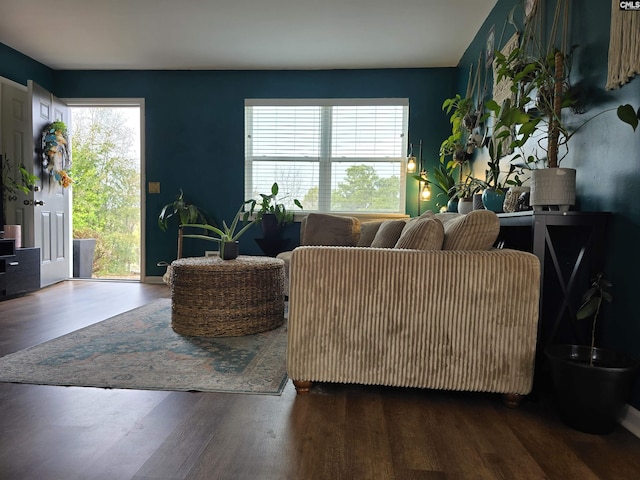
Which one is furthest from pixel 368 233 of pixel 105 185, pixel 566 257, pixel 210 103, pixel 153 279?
pixel 105 185

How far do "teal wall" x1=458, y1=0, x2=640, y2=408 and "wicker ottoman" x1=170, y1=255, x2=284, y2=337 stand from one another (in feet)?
5.91

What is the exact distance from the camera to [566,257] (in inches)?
77.5

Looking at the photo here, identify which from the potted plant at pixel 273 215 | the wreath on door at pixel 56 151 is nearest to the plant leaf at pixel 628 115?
the potted plant at pixel 273 215

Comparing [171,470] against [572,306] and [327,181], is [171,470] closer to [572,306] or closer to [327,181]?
[572,306]

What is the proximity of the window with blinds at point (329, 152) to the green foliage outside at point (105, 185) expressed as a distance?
138 inches

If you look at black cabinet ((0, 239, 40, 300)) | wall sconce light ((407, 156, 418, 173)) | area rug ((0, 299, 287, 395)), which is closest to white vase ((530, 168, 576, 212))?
area rug ((0, 299, 287, 395))

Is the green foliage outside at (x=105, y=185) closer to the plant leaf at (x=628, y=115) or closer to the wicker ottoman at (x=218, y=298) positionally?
the wicker ottoman at (x=218, y=298)

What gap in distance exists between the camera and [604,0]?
1687mm

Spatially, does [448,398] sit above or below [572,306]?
below

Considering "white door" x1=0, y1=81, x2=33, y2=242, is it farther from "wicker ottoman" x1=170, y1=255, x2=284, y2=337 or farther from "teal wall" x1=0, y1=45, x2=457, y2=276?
"wicker ottoman" x1=170, y1=255, x2=284, y2=337

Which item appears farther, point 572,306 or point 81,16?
point 81,16

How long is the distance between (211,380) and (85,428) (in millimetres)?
531

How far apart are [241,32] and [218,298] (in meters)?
2.57

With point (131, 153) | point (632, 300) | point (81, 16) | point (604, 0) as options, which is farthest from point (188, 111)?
point (632, 300)
